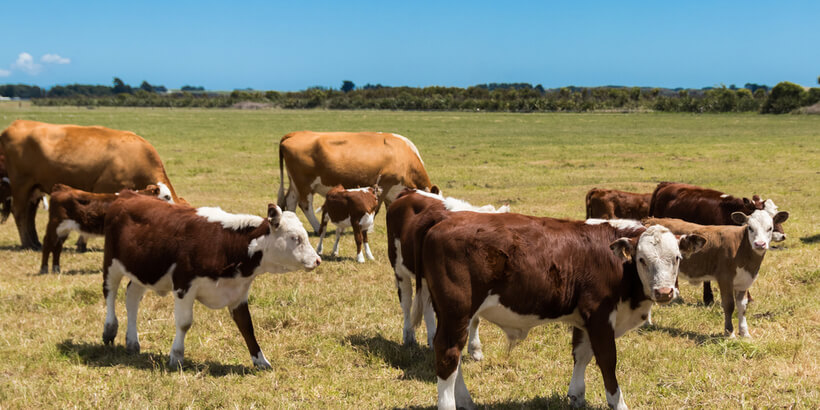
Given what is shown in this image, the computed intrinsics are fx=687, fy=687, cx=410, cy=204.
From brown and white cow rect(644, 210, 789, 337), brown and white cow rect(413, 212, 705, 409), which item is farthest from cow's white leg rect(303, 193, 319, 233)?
brown and white cow rect(413, 212, 705, 409)

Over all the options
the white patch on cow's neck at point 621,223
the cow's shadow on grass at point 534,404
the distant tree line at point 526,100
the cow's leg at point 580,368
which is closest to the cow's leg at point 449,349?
the cow's shadow on grass at point 534,404

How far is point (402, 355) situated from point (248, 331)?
1524 millimetres

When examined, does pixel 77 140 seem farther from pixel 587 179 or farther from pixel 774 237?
pixel 587 179

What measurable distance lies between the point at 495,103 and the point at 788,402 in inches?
3780

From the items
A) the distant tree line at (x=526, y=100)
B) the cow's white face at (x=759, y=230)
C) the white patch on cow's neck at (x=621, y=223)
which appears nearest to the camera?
the white patch on cow's neck at (x=621, y=223)

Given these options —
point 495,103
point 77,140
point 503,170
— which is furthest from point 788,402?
point 495,103

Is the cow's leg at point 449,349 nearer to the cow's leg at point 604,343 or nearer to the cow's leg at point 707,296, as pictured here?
the cow's leg at point 604,343

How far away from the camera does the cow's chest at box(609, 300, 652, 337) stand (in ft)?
17.6

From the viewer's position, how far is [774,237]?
8.70 m

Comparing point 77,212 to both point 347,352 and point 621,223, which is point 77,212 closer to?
point 347,352

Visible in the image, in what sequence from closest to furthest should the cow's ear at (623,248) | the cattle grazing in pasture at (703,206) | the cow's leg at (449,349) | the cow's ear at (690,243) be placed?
1. the cow's leg at (449,349)
2. the cow's ear at (623,248)
3. the cow's ear at (690,243)
4. the cattle grazing in pasture at (703,206)

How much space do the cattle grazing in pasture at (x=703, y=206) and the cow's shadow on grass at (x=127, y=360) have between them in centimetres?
609

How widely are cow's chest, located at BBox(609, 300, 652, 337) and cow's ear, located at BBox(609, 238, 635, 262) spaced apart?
0.42 meters

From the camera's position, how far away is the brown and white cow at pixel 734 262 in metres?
7.66
